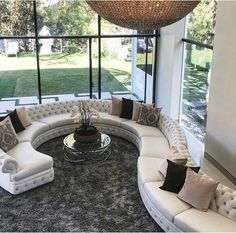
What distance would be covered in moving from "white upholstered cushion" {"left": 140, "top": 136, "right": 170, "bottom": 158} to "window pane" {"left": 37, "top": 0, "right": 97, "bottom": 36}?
11.4 ft

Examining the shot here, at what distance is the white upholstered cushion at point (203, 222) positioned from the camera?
3900 millimetres

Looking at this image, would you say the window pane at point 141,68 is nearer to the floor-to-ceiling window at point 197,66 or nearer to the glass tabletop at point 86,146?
the floor-to-ceiling window at point 197,66

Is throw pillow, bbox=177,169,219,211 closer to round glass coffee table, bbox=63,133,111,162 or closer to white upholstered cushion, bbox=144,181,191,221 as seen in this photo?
white upholstered cushion, bbox=144,181,191,221

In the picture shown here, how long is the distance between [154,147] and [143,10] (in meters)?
3.92

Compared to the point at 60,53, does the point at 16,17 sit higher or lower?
higher

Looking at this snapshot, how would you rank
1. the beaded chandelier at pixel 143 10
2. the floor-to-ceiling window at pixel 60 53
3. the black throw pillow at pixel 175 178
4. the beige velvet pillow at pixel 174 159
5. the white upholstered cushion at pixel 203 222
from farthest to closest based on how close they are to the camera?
the floor-to-ceiling window at pixel 60 53 < the beige velvet pillow at pixel 174 159 < the black throw pillow at pixel 175 178 < the white upholstered cushion at pixel 203 222 < the beaded chandelier at pixel 143 10

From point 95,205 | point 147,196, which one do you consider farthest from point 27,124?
point 147,196

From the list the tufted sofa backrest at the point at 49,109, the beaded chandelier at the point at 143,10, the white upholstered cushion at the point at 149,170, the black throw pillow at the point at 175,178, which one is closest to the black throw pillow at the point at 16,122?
the tufted sofa backrest at the point at 49,109

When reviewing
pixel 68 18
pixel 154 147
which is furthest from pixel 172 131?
pixel 68 18

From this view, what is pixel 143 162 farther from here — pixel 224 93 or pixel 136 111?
pixel 136 111

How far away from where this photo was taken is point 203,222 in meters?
4.00

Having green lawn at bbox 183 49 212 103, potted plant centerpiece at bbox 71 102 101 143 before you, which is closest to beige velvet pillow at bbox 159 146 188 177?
potted plant centerpiece at bbox 71 102 101 143

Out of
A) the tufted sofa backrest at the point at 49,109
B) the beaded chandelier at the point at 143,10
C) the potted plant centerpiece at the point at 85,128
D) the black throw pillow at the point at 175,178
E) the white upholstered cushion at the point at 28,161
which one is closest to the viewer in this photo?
the beaded chandelier at the point at 143,10

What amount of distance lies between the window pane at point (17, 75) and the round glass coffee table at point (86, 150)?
95.5 inches
